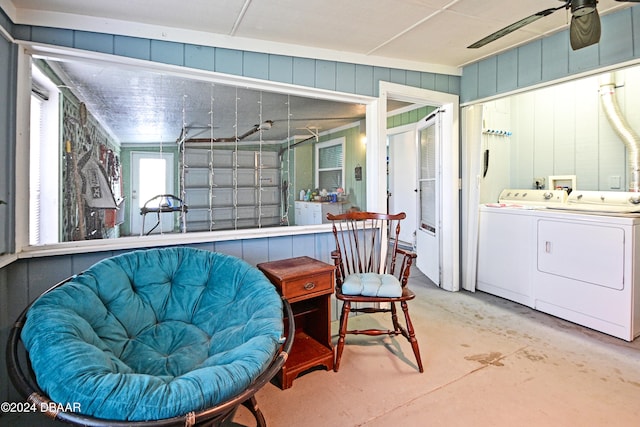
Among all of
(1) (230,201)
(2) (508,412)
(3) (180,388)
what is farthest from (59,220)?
(2) (508,412)

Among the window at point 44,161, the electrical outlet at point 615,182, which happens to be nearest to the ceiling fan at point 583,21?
the electrical outlet at point 615,182

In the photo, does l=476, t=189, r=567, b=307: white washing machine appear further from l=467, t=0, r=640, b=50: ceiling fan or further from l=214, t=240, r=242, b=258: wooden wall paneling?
l=214, t=240, r=242, b=258: wooden wall paneling

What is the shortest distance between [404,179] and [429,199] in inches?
55.3

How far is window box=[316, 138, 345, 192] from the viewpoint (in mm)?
2996

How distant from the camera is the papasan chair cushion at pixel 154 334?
92 centimetres

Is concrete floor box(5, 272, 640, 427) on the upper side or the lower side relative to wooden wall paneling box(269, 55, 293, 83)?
lower

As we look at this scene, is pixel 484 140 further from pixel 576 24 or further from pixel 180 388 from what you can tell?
pixel 180 388

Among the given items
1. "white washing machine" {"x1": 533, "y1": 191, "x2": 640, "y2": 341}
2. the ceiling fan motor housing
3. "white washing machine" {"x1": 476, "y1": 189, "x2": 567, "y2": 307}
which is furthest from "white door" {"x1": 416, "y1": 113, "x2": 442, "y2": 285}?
the ceiling fan motor housing

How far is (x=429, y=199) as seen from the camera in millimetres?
3861

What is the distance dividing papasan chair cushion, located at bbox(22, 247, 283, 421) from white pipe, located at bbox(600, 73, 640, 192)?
3.45 metres

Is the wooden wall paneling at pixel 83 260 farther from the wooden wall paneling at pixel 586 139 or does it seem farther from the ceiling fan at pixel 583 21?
the wooden wall paneling at pixel 586 139

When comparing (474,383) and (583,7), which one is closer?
(583,7)

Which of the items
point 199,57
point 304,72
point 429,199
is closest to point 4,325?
point 199,57

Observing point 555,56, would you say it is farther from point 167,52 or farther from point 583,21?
point 167,52
